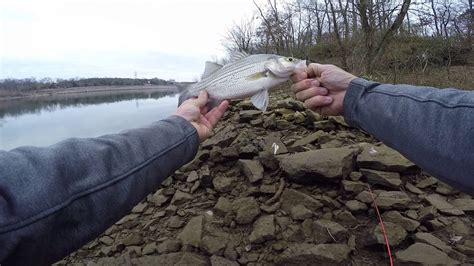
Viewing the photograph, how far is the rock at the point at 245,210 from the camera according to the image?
4504 millimetres

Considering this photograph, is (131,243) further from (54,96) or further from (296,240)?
(54,96)

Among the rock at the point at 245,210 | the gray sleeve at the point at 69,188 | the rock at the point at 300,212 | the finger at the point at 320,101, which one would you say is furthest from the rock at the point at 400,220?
the gray sleeve at the point at 69,188

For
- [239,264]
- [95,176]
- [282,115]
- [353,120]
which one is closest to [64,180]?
[95,176]

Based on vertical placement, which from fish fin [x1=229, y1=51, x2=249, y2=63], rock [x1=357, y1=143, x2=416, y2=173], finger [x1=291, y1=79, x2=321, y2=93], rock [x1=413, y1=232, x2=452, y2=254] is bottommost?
rock [x1=413, y1=232, x2=452, y2=254]

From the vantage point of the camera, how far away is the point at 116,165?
4.75 ft

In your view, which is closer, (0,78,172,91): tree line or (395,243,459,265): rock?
(395,243,459,265): rock

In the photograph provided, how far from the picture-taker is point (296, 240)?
4.05 m

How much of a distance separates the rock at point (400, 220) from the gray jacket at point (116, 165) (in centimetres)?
252

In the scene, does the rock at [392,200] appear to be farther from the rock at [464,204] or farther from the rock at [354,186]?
the rock at [464,204]

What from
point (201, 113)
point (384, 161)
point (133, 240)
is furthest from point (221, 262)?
point (384, 161)

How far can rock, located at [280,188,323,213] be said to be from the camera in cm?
441

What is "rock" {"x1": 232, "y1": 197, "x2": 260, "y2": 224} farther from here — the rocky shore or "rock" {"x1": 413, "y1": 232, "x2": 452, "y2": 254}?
"rock" {"x1": 413, "y1": 232, "x2": 452, "y2": 254}

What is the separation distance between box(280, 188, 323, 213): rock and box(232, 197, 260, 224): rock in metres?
0.39

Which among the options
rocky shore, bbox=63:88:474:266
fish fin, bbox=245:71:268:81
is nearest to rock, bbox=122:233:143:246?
rocky shore, bbox=63:88:474:266
